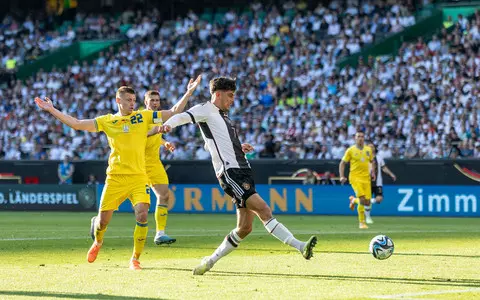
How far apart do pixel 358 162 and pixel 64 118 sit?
1218 cm

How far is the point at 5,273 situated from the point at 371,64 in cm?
2523

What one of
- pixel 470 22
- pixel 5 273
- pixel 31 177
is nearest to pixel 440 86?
pixel 470 22

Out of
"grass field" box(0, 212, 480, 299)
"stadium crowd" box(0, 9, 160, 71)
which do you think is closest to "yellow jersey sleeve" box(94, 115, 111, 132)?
"grass field" box(0, 212, 480, 299)

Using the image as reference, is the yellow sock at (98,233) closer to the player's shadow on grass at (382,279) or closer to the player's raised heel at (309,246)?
the player's shadow on grass at (382,279)

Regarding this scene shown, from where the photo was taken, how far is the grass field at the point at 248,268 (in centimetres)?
1040

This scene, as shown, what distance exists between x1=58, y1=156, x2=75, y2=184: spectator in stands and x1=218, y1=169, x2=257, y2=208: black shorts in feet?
77.8

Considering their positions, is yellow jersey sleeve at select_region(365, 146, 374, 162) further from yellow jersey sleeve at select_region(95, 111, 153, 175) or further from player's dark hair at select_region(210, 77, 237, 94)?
player's dark hair at select_region(210, 77, 237, 94)

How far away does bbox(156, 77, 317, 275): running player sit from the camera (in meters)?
12.0

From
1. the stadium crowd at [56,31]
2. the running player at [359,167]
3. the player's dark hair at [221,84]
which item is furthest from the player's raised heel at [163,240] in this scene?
the stadium crowd at [56,31]

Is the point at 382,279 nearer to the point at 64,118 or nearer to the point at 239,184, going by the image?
the point at 239,184

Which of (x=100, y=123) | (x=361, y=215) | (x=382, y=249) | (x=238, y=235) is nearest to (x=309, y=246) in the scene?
(x=238, y=235)

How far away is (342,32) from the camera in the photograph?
39.2 meters

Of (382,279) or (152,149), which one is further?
(152,149)

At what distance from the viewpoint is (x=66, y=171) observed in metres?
35.2
